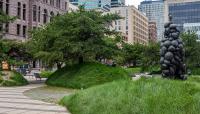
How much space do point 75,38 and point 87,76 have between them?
366cm

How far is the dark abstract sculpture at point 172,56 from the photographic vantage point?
22625 millimetres

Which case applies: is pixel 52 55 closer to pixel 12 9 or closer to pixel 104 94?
pixel 104 94

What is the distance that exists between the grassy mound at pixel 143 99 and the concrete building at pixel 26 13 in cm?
5309

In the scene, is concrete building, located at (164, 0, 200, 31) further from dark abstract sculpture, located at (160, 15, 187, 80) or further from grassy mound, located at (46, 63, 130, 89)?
Result: dark abstract sculpture, located at (160, 15, 187, 80)

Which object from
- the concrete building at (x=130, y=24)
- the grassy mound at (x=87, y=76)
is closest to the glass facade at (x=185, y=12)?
the concrete building at (x=130, y=24)

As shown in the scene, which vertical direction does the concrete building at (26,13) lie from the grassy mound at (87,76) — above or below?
above

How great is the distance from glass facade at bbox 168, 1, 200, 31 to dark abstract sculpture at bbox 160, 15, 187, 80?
135 metres

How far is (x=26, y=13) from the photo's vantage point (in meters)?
77.0

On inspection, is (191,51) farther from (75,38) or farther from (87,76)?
(87,76)

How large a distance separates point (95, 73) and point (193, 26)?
116486 mm

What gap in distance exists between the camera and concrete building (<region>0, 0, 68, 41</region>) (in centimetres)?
7050

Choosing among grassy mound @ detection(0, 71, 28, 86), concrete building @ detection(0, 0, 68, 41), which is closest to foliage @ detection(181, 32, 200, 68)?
grassy mound @ detection(0, 71, 28, 86)

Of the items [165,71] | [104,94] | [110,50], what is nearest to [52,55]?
[110,50]

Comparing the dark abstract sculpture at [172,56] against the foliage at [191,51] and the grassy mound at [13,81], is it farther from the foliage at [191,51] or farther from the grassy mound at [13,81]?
the foliage at [191,51]
